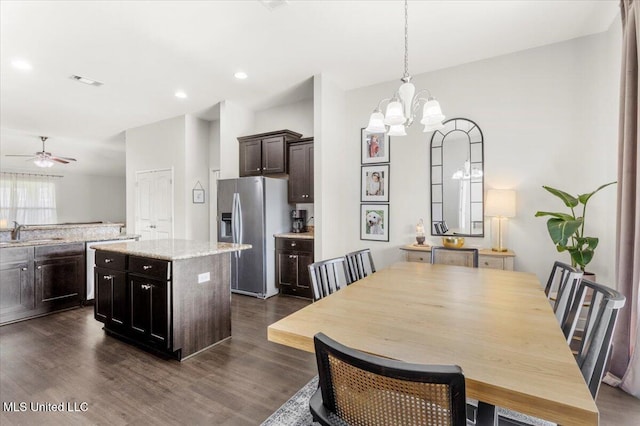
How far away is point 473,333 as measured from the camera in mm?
1249

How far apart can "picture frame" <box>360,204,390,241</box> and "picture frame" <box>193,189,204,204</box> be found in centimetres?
331

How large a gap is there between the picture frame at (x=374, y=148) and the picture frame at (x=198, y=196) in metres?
3.35

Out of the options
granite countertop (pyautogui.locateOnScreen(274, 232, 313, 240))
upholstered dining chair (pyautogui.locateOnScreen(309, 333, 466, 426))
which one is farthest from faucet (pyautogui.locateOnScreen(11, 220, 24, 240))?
upholstered dining chair (pyautogui.locateOnScreen(309, 333, 466, 426))

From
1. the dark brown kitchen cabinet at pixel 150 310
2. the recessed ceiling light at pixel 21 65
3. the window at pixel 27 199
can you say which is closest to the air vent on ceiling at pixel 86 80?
the recessed ceiling light at pixel 21 65

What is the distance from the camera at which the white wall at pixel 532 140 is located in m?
3.12

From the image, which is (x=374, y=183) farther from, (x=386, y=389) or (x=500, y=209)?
(x=386, y=389)

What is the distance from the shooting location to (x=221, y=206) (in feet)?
16.1

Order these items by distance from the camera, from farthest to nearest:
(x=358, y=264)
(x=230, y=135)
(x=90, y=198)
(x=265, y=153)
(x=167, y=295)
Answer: (x=90, y=198) < (x=230, y=135) < (x=265, y=153) < (x=167, y=295) < (x=358, y=264)

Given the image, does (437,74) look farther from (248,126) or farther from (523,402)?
(523,402)

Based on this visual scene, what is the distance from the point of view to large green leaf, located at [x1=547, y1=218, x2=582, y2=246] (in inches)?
108

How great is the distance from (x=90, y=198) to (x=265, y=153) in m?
8.58

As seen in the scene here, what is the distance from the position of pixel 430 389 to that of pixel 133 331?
10.0 feet

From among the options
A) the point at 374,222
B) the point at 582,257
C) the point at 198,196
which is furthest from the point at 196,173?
the point at 582,257

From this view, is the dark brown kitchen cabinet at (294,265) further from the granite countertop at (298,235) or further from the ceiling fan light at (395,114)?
the ceiling fan light at (395,114)
